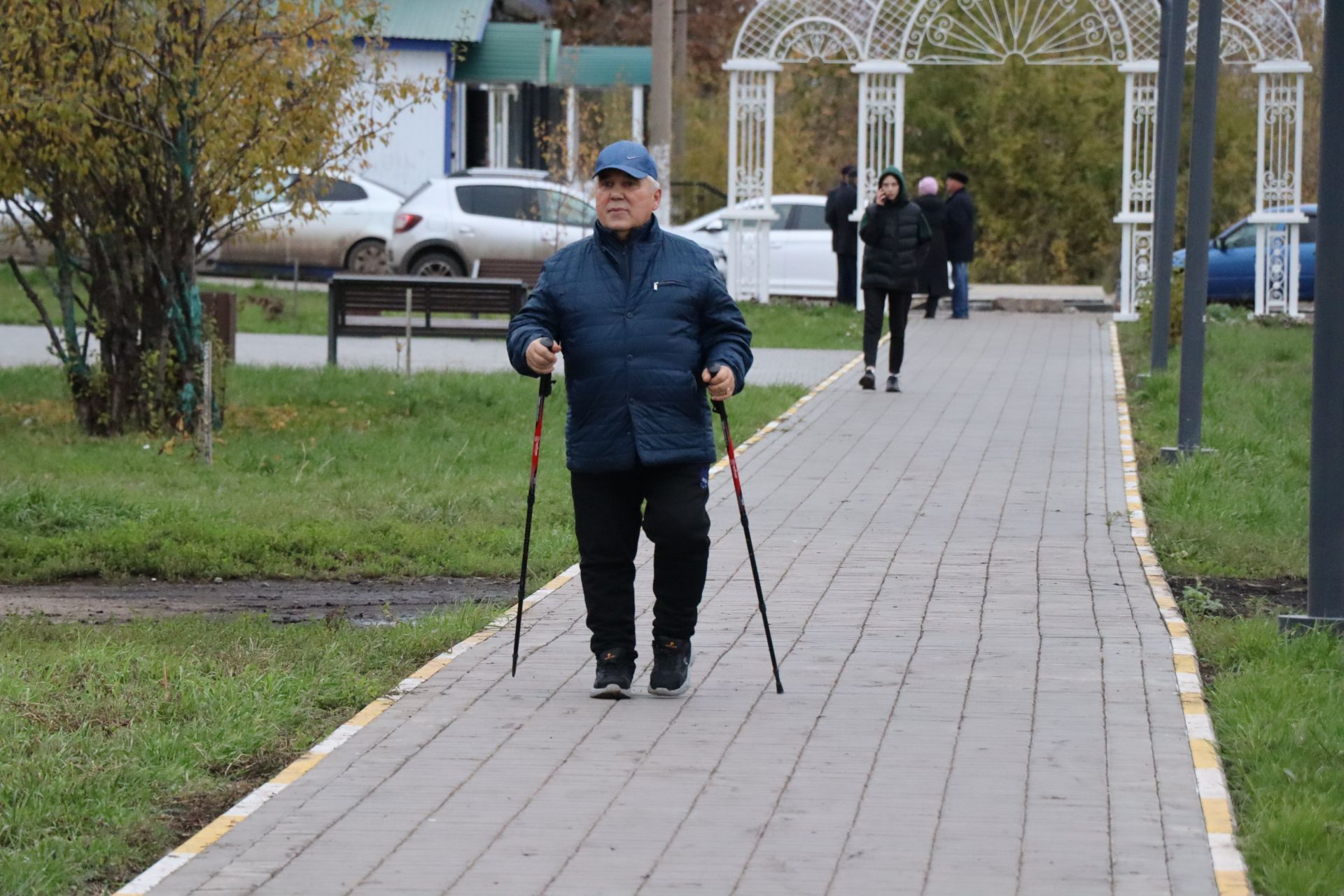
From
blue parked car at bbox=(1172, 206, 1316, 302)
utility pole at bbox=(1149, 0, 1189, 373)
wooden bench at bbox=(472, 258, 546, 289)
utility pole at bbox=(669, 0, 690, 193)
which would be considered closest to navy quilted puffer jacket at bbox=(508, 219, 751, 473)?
utility pole at bbox=(1149, 0, 1189, 373)

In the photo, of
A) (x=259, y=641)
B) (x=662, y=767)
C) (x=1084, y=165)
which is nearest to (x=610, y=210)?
(x=662, y=767)

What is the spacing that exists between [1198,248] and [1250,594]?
4.35m

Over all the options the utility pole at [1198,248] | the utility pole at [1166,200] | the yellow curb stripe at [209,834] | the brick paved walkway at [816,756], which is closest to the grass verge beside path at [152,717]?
the yellow curb stripe at [209,834]

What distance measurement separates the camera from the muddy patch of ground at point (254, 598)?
8000mm

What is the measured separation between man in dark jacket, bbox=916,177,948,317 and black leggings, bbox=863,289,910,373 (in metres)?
7.52

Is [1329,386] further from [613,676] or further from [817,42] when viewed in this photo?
[817,42]

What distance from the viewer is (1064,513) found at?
10227mm

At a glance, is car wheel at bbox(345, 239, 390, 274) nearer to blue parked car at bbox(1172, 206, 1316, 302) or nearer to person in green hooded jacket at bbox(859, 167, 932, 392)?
blue parked car at bbox(1172, 206, 1316, 302)

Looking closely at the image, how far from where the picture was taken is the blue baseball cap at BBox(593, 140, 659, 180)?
6.10 metres

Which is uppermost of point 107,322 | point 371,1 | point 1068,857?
point 371,1

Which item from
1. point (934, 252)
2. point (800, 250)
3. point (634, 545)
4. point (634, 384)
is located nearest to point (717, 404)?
point (634, 384)

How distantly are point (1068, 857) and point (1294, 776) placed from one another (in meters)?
0.98

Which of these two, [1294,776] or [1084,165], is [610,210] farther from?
[1084,165]

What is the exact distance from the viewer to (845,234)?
2419 centimetres
